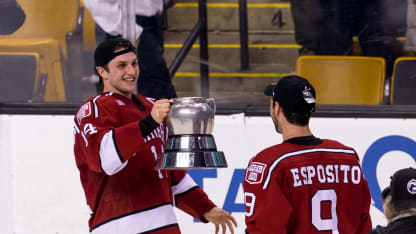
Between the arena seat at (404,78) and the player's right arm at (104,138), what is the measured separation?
7.48ft

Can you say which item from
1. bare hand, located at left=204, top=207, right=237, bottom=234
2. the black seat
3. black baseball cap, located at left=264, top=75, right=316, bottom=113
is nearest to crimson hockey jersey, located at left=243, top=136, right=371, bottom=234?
black baseball cap, located at left=264, top=75, right=316, bottom=113

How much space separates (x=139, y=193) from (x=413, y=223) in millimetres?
1420

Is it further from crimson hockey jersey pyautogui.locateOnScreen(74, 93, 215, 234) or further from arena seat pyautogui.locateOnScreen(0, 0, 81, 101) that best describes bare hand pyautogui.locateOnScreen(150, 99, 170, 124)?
arena seat pyautogui.locateOnScreen(0, 0, 81, 101)

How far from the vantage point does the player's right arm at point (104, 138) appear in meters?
2.96

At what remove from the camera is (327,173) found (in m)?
2.67

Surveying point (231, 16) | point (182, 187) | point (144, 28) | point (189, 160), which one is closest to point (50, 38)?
point (144, 28)

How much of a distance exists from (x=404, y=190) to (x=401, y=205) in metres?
0.06

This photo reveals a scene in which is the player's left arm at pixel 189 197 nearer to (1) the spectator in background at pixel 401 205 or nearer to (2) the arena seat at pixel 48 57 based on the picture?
(1) the spectator in background at pixel 401 205

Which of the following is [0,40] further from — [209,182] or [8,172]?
[209,182]

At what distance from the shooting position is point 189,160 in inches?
119

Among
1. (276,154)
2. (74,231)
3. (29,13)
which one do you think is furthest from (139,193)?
(29,13)

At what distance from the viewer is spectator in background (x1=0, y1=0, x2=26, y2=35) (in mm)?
5020

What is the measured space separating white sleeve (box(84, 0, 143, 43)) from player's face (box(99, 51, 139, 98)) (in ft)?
5.43

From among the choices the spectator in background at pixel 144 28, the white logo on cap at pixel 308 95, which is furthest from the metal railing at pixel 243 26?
the white logo on cap at pixel 308 95
